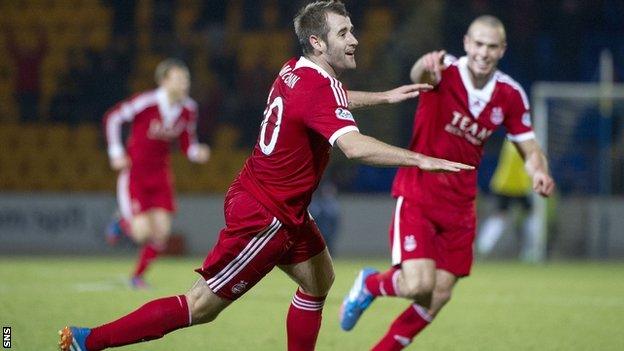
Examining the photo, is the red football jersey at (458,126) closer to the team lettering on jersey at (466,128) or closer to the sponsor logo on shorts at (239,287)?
the team lettering on jersey at (466,128)

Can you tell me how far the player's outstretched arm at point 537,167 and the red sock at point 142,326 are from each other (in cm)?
203

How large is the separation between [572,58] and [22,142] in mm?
9282

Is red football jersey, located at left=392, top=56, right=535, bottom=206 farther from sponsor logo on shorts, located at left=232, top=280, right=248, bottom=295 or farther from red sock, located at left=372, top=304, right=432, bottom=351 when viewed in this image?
sponsor logo on shorts, located at left=232, top=280, right=248, bottom=295

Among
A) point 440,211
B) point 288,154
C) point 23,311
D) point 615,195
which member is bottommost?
point 615,195

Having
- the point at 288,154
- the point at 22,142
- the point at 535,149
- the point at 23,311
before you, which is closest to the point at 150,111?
the point at 23,311

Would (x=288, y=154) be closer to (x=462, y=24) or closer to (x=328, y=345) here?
(x=328, y=345)

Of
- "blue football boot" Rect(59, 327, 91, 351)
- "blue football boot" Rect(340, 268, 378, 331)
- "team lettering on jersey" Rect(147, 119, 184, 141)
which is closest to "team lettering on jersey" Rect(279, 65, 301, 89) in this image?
"blue football boot" Rect(59, 327, 91, 351)

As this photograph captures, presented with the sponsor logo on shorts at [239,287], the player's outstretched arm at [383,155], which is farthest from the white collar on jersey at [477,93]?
the sponsor logo on shorts at [239,287]

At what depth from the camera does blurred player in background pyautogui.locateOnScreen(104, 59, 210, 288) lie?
11039mm

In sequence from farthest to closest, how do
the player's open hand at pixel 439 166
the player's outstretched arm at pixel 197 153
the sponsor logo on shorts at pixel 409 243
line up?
the player's outstretched arm at pixel 197 153
the sponsor logo on shorts at pixel 409 243
the player's open hand at pixel 439 166

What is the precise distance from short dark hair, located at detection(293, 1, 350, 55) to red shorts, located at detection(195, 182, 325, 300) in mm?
792

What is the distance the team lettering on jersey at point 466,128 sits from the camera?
21.2 ft

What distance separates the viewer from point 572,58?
1848 cm

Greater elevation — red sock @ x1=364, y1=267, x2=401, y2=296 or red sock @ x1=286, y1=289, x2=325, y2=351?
red sock @ x1=286, y1=289, x2=325, y2=351
